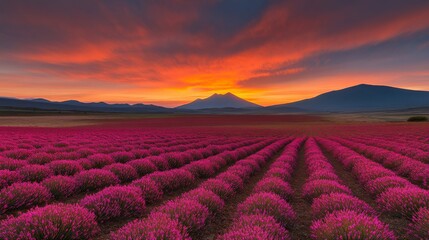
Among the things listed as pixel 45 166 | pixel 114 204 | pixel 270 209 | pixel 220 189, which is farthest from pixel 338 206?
pixel 45 166

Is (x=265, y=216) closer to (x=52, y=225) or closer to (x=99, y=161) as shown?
(x=52, y=225)

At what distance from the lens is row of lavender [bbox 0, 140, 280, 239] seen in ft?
12.2

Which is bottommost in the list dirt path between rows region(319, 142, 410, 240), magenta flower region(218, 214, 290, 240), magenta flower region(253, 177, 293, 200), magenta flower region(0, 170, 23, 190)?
dirt path between rows region(319, 142, 410, 240)

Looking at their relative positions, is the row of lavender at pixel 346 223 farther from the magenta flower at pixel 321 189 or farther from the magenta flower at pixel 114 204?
the magenta flower at pixel 114 204

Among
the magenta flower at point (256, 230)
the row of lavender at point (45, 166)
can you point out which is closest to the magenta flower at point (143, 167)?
the row of lavender at point (45, 166)

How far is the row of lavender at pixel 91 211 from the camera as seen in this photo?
373 centimetres

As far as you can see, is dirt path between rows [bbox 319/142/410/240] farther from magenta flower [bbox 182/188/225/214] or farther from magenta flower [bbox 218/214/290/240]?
magenta flower [bbox 182/188/225/214]

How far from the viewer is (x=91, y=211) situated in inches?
200

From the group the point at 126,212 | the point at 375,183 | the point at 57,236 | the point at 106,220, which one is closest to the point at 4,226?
the point at 57,236

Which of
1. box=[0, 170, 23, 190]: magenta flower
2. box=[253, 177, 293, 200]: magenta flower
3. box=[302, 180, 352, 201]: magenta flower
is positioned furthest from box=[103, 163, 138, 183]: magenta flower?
box=[302, 180, 352, 201]: magenta flower

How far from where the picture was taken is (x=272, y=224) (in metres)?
4.28

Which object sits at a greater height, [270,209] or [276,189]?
[270,209]

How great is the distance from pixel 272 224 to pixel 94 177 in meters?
5.83

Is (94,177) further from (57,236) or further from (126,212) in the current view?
(57,236)
